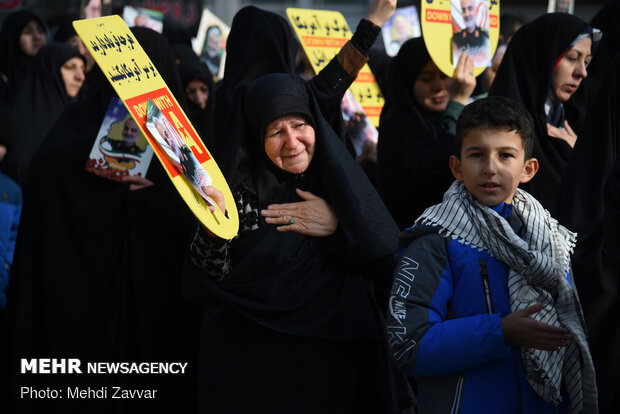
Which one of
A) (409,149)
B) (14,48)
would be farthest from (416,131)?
(14,48)

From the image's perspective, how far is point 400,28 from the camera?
6691mm

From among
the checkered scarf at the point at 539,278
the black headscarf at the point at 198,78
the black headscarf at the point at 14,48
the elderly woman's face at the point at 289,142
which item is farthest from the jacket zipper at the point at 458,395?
the black headscarf at the point at 14,48

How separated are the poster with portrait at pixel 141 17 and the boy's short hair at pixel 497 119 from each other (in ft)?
13.6

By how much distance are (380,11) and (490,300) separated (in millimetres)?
1860

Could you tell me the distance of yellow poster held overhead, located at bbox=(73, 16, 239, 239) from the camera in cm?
244

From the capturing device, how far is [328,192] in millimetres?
3006

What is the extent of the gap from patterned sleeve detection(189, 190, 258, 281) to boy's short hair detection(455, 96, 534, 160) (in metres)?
0.80

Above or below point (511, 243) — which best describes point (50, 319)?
below

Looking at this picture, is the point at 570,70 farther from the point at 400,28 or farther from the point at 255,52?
the point at 400,28

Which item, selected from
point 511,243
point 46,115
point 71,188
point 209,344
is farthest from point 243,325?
point 46,115

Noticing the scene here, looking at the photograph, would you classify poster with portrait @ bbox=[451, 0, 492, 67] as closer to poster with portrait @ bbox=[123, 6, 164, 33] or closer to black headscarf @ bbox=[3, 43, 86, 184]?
poster with portrait @ bbox=[123, 6, 164, 33]

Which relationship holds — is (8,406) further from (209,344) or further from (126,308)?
(209,344)

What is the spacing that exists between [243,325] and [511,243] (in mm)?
1101

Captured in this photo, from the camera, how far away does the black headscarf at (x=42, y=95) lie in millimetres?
5914
